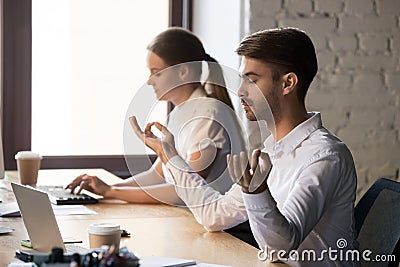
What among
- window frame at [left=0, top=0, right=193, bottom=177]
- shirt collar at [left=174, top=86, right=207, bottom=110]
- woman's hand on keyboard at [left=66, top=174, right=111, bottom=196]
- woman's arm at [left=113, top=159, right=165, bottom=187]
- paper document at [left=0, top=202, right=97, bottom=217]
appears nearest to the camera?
paper document at [left=0, top=202, right=97, bottom=217]

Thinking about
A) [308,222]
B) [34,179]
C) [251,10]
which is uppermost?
[251,10]

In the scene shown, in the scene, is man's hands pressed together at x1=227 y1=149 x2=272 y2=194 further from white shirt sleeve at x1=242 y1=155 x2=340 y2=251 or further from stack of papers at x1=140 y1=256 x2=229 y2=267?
stack of papers at x1=140 y1=256 x2=229 y2=267

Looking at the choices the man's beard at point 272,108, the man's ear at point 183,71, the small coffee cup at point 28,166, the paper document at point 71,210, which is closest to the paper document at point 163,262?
the man's beard at point 272,108

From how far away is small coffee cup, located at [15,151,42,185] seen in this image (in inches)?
108

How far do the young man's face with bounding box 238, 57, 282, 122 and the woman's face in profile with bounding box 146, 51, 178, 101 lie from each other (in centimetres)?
60

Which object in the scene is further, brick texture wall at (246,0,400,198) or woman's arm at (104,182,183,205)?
brick texture wall at (246,0,400,198)

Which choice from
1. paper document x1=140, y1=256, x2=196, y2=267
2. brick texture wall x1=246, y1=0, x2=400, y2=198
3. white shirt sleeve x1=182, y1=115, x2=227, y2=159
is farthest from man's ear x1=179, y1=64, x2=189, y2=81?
paper document x1=140, y1=256, x2=196, y2=267

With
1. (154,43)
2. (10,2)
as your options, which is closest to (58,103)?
(10,2)

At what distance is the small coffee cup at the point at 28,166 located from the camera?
2748 millimetres

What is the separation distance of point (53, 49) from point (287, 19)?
1.13 meters

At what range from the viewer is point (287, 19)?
3.32 metres

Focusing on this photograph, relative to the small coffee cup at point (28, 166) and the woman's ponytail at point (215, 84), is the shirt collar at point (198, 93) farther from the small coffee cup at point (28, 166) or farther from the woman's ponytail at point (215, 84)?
the small coffee cup at point (28, 166)

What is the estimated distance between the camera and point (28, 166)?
277cm

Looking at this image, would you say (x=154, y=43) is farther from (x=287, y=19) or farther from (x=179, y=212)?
(x=287, y=19)
